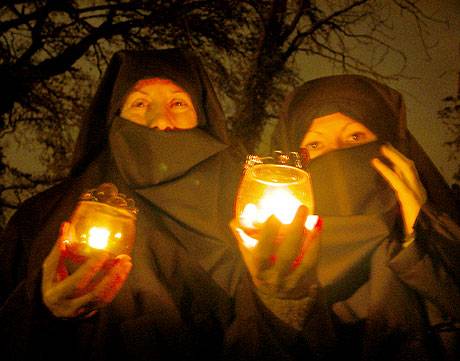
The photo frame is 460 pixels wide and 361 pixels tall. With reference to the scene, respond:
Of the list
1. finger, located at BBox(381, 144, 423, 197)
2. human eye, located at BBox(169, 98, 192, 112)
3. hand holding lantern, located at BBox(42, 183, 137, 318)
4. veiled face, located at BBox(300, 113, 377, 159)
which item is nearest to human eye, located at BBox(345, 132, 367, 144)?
veiled face, located at BBox(300, 113, 377, 159)

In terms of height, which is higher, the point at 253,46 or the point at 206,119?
the point at 253,46

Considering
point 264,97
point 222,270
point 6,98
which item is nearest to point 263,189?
point 222,270

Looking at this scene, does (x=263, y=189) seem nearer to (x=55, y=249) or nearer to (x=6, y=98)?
(x=55, y=249)

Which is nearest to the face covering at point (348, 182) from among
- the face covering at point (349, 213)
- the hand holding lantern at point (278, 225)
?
the face covering at point (349, 213)

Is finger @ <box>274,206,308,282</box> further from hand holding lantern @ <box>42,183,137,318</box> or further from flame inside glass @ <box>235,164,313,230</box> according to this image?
hand holding lantern @ <box>42,183,137,318</box>

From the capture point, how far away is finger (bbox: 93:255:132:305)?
197 cm

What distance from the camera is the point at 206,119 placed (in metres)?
3.06

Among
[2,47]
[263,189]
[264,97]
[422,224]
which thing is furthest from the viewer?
[2,47]

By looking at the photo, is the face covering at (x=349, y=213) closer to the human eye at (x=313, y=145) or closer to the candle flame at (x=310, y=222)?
the human eye at (x=313, y=145)

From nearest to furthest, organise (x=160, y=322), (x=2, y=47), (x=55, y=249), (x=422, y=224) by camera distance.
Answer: (x=55, y=249) < (x=160, y=322) < (x=422, y=224) < (x=2, y=47)

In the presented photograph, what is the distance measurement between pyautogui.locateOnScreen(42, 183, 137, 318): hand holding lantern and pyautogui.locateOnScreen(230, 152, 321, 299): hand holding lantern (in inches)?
19.5

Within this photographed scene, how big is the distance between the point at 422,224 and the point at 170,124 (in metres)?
1.51

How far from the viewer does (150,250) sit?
8.21 feet

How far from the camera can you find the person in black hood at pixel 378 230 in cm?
225
